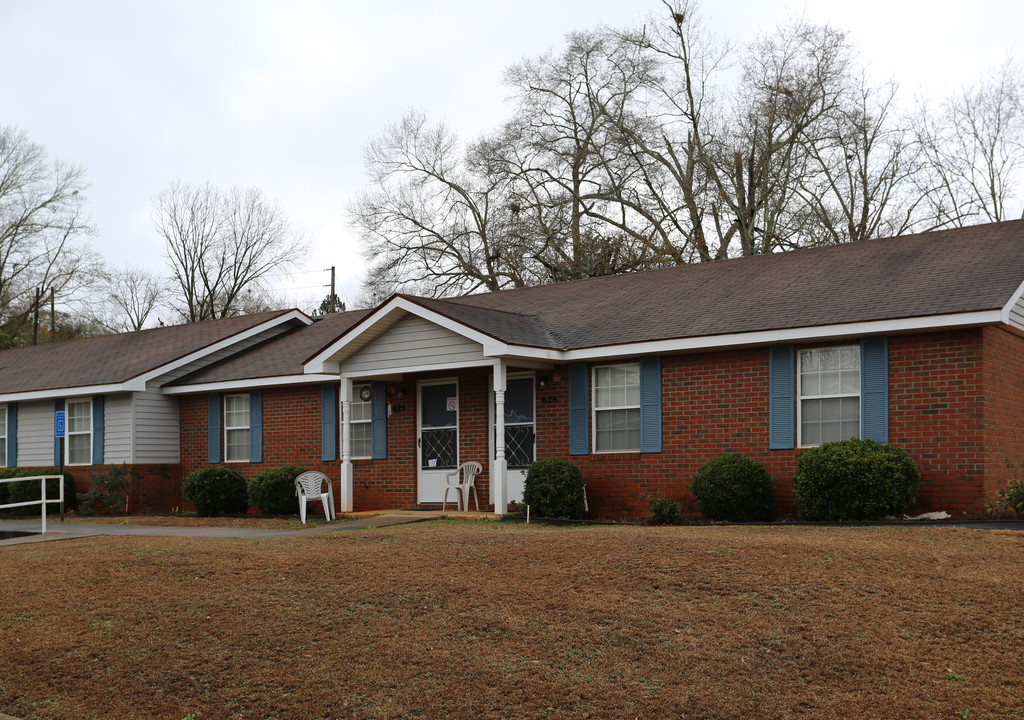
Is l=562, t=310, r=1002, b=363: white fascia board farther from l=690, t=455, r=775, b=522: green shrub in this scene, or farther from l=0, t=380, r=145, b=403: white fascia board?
l=0, t=380, r=145, b=403: white fascia board

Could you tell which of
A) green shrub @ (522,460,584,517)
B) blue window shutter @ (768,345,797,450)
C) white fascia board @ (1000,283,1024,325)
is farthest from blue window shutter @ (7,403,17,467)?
A: white fascia board @ (1000,283,1024,325)

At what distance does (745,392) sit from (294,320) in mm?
13966

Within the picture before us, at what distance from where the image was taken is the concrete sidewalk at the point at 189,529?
14188 millimetres

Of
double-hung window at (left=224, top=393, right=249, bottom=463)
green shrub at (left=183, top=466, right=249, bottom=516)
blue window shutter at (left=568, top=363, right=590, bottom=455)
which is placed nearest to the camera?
blue window shutter at (left=568, top=363, right=590, bottom=455)

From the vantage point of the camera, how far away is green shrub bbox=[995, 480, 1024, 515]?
12.4m

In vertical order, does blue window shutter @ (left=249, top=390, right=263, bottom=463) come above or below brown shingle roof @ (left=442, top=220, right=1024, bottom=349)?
below

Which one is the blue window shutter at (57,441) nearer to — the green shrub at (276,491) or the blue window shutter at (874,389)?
the green shrub at (276,491)

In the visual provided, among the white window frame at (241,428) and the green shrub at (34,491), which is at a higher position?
the white window frame at (241,428)

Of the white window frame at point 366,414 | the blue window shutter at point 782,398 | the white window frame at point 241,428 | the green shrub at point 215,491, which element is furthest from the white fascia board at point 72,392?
the blue window shutter at point 782,398

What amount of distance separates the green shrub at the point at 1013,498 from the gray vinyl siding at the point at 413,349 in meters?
7.79

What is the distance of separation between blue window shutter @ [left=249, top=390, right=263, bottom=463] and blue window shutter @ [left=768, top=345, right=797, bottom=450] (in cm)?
1094

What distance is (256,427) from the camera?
826 inches

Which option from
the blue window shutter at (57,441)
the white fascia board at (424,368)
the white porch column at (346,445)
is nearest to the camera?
the white fascia board at (424,368)

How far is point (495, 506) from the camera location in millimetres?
16000
